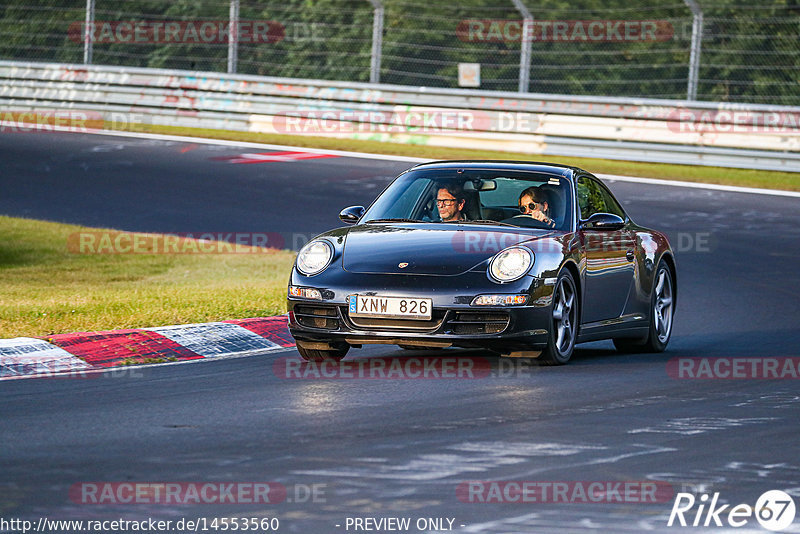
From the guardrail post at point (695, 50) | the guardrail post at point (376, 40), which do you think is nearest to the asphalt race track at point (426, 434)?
the guardrail post at point (695, 50)

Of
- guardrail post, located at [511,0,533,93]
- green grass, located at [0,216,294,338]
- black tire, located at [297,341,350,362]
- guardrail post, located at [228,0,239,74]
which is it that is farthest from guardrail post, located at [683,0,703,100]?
black tire, located at [297,341,350,362]

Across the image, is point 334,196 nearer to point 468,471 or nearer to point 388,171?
point 388,171

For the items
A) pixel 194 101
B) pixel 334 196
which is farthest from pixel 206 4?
pixel 334 196

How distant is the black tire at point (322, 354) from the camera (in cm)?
930

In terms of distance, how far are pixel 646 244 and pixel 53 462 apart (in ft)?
19.0

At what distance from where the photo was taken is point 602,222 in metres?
9.73

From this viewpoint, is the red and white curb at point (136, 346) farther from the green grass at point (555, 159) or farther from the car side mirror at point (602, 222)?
the green grass at point (555, 159)

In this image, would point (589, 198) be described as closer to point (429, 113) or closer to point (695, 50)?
point (695, 50)

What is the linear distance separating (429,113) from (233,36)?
388 cm

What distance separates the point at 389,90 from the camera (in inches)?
960

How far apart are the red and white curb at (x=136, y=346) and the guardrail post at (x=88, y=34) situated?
55.1 feet

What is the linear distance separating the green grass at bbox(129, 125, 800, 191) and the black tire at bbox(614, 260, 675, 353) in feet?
33.8

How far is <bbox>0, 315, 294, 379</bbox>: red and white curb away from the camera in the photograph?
29.5ft

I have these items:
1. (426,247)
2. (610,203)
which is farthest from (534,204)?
(610,203)
